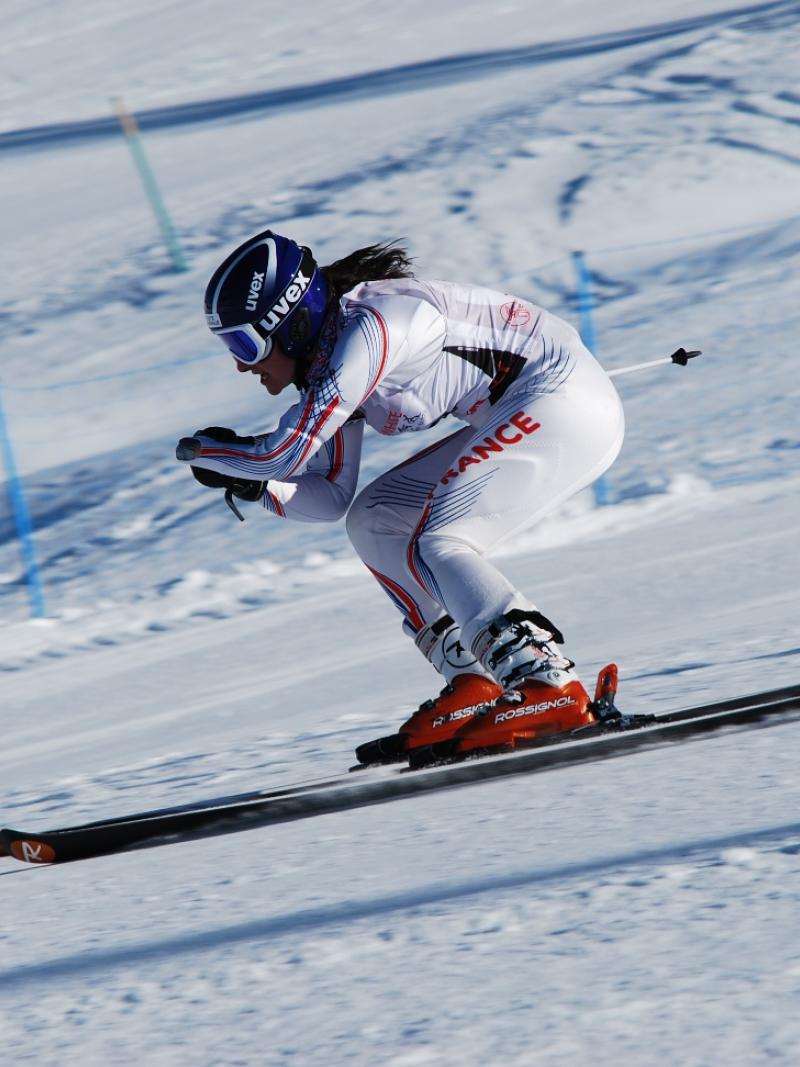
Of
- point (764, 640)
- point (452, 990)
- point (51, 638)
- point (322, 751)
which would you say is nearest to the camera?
point (452, 990)

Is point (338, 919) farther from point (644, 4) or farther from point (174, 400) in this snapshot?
point (644, 4)

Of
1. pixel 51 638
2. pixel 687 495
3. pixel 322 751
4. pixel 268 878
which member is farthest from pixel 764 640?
A: pixel 51 638

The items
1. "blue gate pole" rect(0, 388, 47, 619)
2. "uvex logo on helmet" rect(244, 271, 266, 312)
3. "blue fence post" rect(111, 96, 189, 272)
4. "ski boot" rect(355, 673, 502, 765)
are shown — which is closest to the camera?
"uvex logo on helmet" rect(244, 271, 266, 312)

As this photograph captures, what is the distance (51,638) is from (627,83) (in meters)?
13.6

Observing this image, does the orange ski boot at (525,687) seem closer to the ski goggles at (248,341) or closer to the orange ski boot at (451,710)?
the orange ski boot at (451,710)

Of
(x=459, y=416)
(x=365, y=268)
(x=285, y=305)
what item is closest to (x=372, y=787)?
(x=459, y=416)

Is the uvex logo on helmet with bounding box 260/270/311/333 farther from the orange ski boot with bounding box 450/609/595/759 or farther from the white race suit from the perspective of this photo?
the orange ski boot with bounding box 450/609/595/759

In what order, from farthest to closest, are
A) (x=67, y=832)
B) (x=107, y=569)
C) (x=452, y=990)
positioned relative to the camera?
(x=107, y=569)
(x=67, y=832)
(x=452, y=990)

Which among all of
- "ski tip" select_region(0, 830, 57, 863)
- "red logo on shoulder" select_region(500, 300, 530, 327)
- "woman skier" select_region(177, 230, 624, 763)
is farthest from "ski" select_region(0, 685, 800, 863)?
"red logo on shoulder" select_region(500, 300, 530, 327)

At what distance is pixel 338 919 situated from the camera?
267 centimetres

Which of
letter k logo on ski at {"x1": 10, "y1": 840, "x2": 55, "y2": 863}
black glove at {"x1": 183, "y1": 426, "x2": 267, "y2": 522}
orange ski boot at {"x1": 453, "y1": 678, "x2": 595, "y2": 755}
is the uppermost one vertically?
black glove at {"x1": 183, "y1": 426, "x2": 267, "y2": 522}

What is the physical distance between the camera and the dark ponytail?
153 inches

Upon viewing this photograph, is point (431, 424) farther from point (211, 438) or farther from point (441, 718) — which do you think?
point (441, 718)

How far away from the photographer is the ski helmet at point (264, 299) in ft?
12.1
